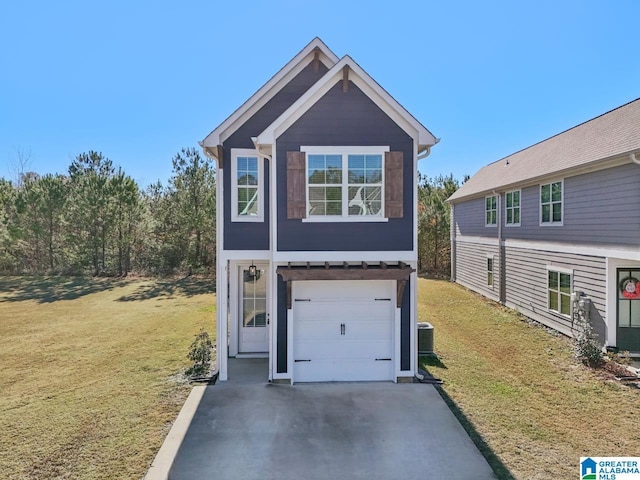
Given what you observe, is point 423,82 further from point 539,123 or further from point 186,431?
point 186,431

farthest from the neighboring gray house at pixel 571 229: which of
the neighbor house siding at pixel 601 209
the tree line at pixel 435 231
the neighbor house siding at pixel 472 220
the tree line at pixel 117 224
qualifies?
the tree line at pixel 117 224

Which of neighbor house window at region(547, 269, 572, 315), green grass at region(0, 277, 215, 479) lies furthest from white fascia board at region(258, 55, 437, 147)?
neighbor house window at region(547, 269, 572, 315)

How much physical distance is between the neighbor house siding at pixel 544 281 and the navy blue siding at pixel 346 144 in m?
6.52

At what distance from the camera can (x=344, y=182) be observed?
26.0 ft

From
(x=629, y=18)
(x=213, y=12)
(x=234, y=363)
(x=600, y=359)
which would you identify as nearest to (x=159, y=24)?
(x=213, y=12)

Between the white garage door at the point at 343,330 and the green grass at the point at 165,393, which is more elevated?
the white garage door at the point at 343,330

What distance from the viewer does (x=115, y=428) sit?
626 cm

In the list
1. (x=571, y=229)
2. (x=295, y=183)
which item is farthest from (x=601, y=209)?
(x=295, y=183)

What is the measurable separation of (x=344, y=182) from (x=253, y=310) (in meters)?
4.47

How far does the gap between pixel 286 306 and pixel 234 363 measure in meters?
2.57

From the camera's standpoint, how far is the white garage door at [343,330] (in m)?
8.32

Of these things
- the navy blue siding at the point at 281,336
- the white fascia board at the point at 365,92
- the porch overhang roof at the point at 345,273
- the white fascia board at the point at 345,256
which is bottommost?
the navy blue siding at the point at 281,336

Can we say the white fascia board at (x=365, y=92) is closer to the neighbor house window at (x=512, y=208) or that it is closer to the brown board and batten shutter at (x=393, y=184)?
the brown board and batten shutter at (x=393, y=184)

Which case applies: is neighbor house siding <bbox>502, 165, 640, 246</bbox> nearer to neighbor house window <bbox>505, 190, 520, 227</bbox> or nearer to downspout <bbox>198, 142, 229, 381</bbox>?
neighbor house window <bbox>505, 190, 520, 227</bbox>
